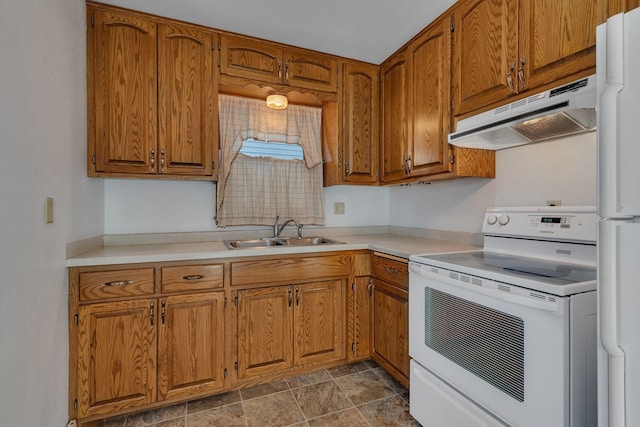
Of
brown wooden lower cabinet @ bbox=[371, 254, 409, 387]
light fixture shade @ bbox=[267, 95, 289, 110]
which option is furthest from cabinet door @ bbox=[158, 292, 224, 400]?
light fixture shade @ bbox=[267, 95, 289, 110]

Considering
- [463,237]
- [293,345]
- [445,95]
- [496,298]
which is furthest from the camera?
[463,237]

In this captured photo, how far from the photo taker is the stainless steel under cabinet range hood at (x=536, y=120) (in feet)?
3.72

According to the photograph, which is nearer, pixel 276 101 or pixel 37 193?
pixel 37 193

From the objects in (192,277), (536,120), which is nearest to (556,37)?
(536,120)

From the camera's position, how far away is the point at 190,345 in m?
1.73

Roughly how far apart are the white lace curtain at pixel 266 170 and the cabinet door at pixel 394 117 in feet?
1.77

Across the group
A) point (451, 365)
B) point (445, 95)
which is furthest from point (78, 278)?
point (445, 95)

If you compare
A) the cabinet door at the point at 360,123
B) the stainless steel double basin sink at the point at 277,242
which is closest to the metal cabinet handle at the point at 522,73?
the cabinet door at the point at 360,123

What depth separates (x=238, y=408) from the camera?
1741 mm

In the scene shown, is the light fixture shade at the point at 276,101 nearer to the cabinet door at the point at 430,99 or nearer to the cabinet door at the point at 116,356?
the cabinet door at the point at 430,99

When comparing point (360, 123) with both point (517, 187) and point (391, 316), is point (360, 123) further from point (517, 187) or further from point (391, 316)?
point (391, 316)

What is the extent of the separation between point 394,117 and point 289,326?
5.53 feet

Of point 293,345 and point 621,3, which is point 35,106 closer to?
point 293,345

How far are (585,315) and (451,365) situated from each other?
589 mm
